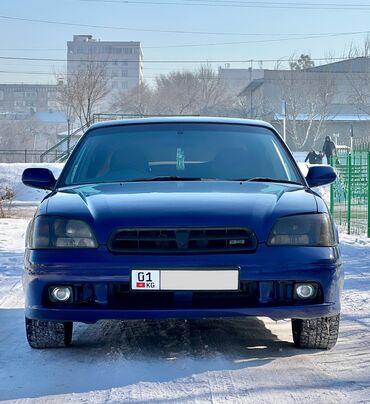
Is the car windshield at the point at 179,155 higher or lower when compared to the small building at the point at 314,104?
lower

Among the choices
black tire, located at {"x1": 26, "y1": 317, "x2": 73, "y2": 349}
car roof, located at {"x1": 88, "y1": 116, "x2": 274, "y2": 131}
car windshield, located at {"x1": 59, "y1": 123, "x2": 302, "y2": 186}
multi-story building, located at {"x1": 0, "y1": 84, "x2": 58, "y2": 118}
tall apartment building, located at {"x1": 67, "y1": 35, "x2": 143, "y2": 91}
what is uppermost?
tall apartment building, located at {"x1": 67, "y1": 35, "x2": 143, "y2": 91}

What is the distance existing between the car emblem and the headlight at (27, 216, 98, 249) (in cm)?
44

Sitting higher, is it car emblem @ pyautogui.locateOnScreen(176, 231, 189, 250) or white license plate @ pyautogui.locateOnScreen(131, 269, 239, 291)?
car emblem @ pyautogui.locateOnScreen(176, 231, 189, 250)

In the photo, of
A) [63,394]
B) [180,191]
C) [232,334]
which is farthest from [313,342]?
[63,394]

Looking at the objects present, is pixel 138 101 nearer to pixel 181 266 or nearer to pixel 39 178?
pixel 39 178

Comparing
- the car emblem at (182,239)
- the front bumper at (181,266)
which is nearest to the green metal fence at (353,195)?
the front bumper at (181,266)

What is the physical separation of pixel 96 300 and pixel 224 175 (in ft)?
5.06

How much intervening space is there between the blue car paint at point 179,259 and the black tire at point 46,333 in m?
0.21

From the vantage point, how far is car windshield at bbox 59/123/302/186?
5.54 meters

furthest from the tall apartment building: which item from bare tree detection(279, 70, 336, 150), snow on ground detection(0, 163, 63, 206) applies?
snow on ground detection(0, 163, 63, 206)

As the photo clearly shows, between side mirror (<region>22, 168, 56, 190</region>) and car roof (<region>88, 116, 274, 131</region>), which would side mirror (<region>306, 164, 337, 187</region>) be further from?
side mirror (<region>22, 168, 56, 190</region>)

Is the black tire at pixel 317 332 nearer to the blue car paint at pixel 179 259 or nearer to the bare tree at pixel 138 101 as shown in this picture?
the blue car paint at pixel 179 259

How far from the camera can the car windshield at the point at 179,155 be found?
5543 millimetres

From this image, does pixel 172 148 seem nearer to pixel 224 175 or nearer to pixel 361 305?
pixel 224 175
